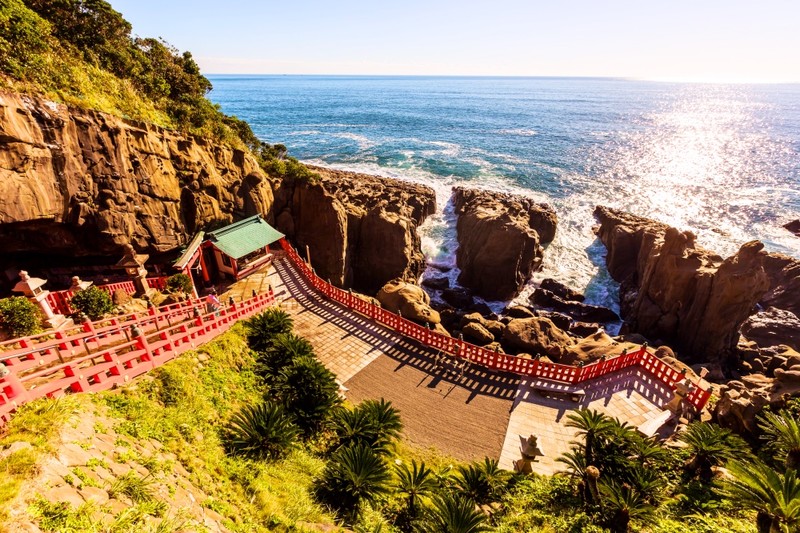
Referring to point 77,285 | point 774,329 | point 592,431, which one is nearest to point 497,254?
point 774,329

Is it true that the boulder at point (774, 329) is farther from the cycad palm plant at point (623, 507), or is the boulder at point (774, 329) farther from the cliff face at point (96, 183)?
the cliff face at point (96, 183)

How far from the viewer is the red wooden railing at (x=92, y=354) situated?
8242 mm

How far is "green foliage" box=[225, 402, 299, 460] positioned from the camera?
9984 millimetres

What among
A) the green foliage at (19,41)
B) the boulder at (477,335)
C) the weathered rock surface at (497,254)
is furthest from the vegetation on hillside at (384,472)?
the weathered rock surface at (497,254)

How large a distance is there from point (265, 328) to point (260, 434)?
651cm

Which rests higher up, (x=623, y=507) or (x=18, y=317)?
(x=18, y=317)

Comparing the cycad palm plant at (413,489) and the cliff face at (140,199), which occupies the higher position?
the cliff face at (140,199)

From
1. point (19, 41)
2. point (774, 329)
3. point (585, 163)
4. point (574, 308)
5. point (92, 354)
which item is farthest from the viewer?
point (585, 163)

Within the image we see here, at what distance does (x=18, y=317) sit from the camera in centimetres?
1281

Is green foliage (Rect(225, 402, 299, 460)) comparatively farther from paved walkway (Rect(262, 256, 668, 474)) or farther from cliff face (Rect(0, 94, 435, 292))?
cliff face (Rect(0, 94, 435, 292))

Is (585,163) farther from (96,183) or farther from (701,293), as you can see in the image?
(96,183)

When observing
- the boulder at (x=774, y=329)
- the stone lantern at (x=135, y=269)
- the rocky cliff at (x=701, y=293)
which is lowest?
the boulder at (x=774, y=329)

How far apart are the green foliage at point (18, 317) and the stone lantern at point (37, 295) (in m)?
0.48

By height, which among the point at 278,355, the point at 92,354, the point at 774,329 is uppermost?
the point at 92,354
